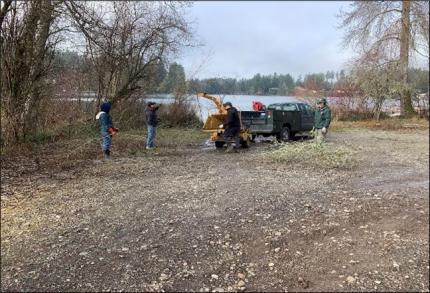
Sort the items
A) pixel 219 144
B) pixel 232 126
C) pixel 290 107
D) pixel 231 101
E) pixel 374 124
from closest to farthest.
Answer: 1. pixel 232 126
2. pixel 219 144
3. pixel 290 107
4. pixel 231 101
5. pixel 374 124

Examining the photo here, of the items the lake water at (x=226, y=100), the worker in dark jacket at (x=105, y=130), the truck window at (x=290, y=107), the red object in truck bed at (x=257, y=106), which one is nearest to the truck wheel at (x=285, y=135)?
the truck window at (x=290, y=107)

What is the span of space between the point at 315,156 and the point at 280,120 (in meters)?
5.74

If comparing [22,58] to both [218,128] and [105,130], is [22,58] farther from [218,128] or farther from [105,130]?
[218,128]

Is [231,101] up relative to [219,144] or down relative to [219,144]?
up

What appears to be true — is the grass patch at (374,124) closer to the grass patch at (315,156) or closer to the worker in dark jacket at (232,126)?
the grass patch at (315,156)

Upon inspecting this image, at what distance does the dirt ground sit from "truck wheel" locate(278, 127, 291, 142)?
22.8ft

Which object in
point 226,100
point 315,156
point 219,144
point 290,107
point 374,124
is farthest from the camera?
point 374,124

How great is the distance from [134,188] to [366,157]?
6.28 m

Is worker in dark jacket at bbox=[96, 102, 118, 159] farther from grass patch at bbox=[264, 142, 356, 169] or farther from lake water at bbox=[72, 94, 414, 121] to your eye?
lake water at bbox=[72, 94, 414, 121]

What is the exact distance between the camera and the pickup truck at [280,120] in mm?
15656

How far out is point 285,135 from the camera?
1681 centimetres

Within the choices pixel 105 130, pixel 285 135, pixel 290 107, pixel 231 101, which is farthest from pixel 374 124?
pixel 105 130

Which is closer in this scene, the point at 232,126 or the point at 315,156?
the point at 315,156

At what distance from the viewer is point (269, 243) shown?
5.14 meters
